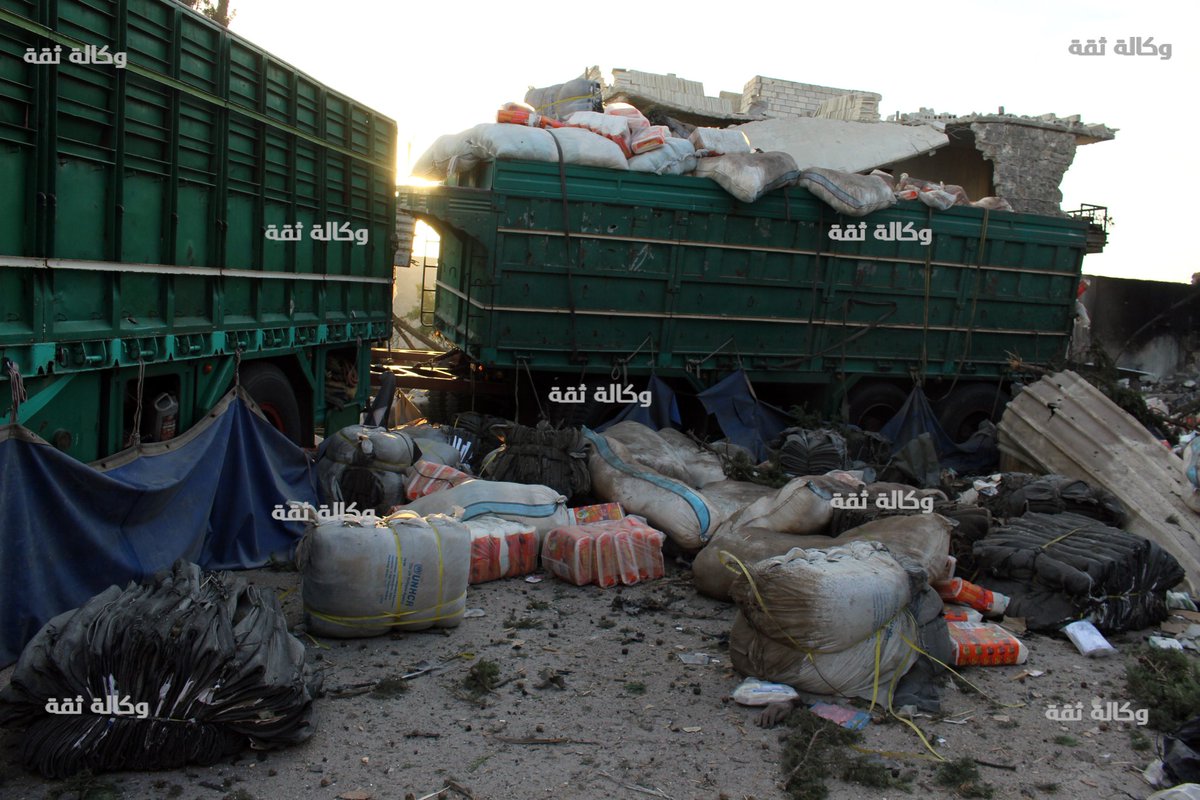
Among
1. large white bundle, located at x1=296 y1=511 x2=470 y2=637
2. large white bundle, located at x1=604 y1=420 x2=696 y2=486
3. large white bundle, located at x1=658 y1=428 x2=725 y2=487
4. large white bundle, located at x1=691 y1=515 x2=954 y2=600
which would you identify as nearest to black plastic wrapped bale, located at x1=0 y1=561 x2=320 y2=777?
large white bundle, located at x1=296 y1=511 x2=470 y2=637

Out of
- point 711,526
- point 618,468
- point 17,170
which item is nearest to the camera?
point 17,170

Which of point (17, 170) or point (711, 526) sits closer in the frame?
point (17, 170)

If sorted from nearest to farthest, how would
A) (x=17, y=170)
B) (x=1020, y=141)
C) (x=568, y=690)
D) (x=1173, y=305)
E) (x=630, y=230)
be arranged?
(x=17, y=170), (x=568, y=690), (x=630, y=230), (x=1173, y=305), (x=1020, y=141)

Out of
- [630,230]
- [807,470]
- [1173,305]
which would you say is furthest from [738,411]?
[1173,305]

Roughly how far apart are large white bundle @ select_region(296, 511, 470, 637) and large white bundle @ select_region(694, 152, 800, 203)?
17.2 feet

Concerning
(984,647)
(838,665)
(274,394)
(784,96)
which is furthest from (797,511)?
(784,96)

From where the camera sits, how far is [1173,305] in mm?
16078

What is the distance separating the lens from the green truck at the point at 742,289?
28.3 ft

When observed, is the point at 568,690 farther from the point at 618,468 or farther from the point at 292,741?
the point at 618,468

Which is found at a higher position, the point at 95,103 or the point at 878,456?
the point at 95,103

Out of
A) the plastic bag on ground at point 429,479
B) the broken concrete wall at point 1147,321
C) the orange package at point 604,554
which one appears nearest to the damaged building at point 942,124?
the broken concrete wall at point 1147,321

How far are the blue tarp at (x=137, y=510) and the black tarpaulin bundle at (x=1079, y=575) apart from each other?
4210 millimetres

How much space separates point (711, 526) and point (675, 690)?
7.27ft

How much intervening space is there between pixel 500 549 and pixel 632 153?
464 centimetres
